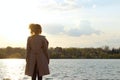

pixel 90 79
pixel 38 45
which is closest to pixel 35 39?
pixel 38 45

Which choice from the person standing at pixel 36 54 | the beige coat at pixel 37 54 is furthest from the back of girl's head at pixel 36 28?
the beige coat at pixel 37 54

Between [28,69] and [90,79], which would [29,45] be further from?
[90,79]

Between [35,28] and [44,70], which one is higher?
[35,28]

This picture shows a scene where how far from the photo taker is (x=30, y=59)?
13570 mm

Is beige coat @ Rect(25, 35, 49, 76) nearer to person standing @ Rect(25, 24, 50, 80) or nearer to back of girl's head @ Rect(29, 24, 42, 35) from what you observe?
person standing @ Rect(25, 24, 50, 80)

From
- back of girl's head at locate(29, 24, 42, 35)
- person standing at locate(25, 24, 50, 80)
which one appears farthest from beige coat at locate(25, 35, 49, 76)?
back of girl's head at locate(29, 24, 42, 35)

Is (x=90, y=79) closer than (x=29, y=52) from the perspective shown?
No

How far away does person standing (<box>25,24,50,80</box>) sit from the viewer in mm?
13391

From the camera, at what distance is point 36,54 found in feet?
44.4

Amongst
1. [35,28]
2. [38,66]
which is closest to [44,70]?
[38,66]

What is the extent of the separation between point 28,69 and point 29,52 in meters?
0.56

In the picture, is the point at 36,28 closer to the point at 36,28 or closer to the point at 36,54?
the point at 36,28

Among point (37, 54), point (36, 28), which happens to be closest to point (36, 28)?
point (36, 28)

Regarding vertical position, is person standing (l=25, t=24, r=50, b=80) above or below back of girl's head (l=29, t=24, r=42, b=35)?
below
